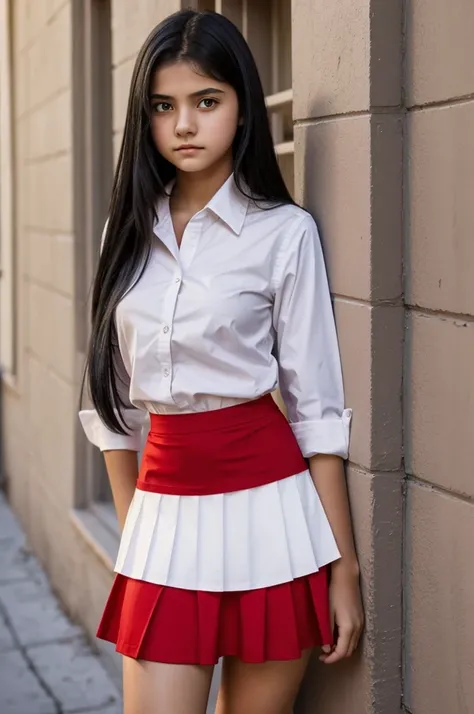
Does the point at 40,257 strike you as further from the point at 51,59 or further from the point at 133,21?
the point at 133,21

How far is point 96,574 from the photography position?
451 cm

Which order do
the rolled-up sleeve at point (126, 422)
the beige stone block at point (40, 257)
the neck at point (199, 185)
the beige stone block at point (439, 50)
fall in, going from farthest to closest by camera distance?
the beige stone block at point (40, 257) → the rolled-up sleeve at point (126, 422) → the neck at point (199, 185) → the beige stone block at point (439, 50)

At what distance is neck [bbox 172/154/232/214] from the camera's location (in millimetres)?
2441

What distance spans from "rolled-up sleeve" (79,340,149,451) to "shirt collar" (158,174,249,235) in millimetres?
462

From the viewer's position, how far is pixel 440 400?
7.10 ft

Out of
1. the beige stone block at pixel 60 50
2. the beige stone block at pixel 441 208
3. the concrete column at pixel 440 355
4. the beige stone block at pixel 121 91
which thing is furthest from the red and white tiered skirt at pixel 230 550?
the beige stone block at pixel 60 50

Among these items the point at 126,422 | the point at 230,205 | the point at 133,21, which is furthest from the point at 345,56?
the point at 133,21

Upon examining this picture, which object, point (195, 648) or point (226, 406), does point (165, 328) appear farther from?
point (195, 648)

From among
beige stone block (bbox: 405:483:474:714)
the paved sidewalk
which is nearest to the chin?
beige stone block (bbox: 405:483:474:714)

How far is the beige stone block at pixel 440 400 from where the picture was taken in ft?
6.83

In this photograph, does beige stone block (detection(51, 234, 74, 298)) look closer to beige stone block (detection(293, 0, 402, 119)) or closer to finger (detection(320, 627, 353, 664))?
beige stone block (detection(293, 0, 402, 119))

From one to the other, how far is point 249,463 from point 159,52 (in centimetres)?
84

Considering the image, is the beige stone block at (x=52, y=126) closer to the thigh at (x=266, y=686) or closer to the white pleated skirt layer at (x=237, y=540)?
the white pleated skirt layer at (x=237, y=540)

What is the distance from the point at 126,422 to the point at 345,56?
942 millimetres
